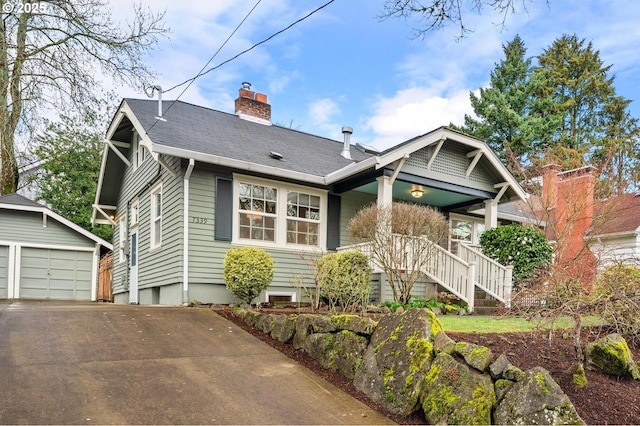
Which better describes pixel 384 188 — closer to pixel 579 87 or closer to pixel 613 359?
pixel 613 359

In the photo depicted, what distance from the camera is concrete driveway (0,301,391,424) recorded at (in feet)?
11.3

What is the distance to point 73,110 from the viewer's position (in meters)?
9.27

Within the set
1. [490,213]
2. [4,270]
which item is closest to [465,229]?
[490,213]

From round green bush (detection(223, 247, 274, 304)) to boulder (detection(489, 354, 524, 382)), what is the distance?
17.2ft

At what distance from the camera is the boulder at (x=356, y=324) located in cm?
471

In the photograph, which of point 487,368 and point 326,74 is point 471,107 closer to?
point 326,74

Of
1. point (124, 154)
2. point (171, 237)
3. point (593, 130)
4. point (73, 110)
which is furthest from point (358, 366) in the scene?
point (593, 130)

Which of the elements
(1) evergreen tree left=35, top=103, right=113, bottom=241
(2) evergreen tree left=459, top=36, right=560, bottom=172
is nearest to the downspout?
(1) evergreen tree left=35, top=103, right=113, bottom=241

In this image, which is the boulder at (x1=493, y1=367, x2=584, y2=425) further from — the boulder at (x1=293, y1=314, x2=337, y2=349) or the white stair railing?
the white stair railing

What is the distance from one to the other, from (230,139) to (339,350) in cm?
706

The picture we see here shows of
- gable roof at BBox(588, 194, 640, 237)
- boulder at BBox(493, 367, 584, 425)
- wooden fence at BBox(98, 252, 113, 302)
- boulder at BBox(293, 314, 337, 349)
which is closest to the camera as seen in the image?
boulder at BBox(493, 367, 584, 425)

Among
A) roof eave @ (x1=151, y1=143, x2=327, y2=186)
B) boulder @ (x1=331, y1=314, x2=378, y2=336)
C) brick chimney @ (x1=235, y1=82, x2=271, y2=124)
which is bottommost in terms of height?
boulder @ (x1=331, y1=314, x2=378, y2=336)

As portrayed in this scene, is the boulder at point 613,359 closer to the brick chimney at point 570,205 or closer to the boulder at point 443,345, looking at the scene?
the boulder at point 443,345

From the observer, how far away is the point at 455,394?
136 inches
